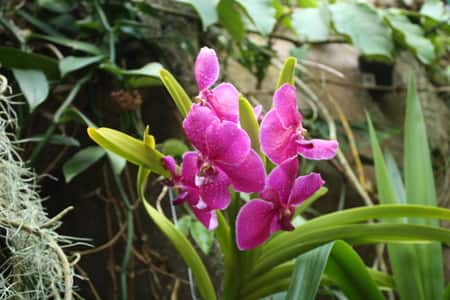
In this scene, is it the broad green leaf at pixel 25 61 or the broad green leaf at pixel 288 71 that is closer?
the broad green leaf at pixel 288 71

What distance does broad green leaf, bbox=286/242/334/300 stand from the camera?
0.61 meters

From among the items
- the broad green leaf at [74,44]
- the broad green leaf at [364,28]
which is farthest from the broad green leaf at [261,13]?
the broad green leaf at [74,44]

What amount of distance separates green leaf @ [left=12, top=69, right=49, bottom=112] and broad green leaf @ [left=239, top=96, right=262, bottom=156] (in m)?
0.45

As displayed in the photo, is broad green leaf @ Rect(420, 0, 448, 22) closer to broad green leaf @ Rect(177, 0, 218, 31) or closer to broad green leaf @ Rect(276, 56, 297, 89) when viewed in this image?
→ broad green leaf @ Rect(177, 0, 218, 31)

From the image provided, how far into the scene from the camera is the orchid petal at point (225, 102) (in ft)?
1.95

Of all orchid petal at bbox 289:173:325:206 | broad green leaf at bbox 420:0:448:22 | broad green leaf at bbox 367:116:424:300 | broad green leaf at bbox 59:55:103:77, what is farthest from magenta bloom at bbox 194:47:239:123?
broad green leaf at bbox 420:0:448:22

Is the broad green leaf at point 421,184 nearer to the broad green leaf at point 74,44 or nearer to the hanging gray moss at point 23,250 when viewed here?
the hanging gray moss at point 23,250

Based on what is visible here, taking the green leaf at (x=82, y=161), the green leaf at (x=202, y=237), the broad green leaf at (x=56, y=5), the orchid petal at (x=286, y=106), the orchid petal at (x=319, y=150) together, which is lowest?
the green leaf at (x=202, y=237)

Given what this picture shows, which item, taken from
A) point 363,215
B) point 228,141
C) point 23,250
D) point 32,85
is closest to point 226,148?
point 228,141

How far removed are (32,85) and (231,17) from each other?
0.43 m

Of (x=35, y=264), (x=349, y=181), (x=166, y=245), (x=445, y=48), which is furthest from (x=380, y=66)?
(x=35, y=264)

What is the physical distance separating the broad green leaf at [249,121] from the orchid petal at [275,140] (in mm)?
29

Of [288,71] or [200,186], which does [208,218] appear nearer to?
[200,186]

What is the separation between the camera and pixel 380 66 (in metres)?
1.57
